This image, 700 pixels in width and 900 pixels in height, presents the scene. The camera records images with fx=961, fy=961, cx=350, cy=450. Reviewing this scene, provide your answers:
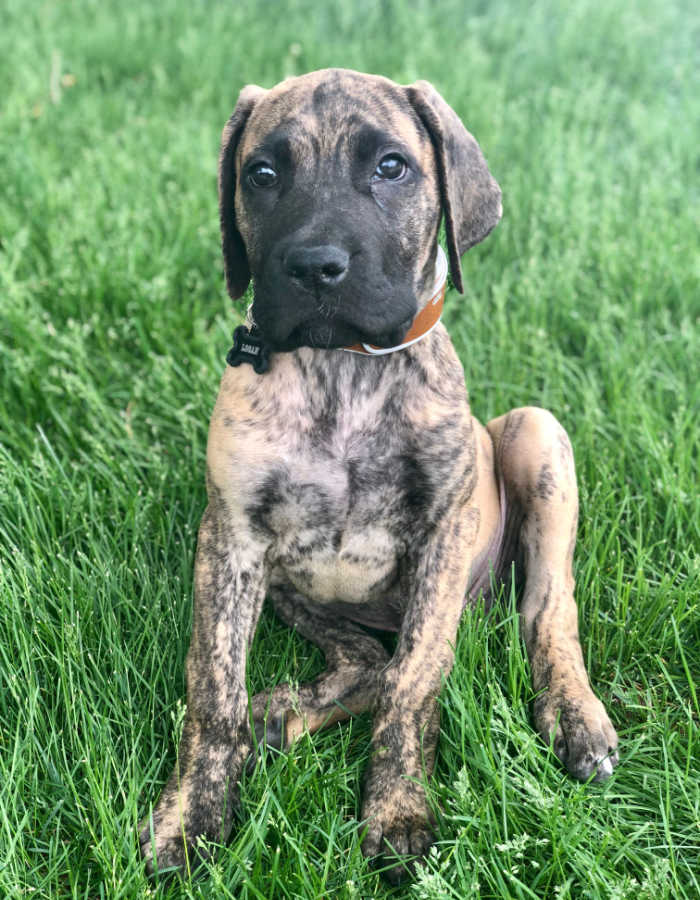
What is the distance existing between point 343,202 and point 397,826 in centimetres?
179

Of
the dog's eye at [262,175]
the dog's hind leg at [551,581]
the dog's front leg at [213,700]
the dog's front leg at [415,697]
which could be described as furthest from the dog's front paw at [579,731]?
the dog's eye at [262,175]

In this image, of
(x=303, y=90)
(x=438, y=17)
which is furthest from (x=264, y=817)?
(x=438, y=17)

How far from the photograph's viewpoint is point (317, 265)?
2549mm

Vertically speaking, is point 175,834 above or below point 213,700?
below

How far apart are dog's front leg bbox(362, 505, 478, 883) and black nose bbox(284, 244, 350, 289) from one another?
0.89 meters

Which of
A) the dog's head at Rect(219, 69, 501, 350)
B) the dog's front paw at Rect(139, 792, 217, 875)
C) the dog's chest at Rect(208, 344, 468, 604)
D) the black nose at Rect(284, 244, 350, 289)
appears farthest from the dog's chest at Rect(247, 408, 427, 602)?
the dog's front paw at Rect(139, 792, 217, 875)

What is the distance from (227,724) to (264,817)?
344mm

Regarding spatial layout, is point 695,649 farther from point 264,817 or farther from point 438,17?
point 438,17

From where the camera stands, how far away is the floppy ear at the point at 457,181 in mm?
3023

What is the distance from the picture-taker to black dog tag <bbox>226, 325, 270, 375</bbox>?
299 centimetres

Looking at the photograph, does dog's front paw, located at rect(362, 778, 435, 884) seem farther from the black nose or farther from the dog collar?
the black nose

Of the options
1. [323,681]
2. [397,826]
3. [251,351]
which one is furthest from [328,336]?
[397,826]

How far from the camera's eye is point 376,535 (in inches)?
120

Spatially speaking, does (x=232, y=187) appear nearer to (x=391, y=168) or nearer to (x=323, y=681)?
(x=391, y=168)
